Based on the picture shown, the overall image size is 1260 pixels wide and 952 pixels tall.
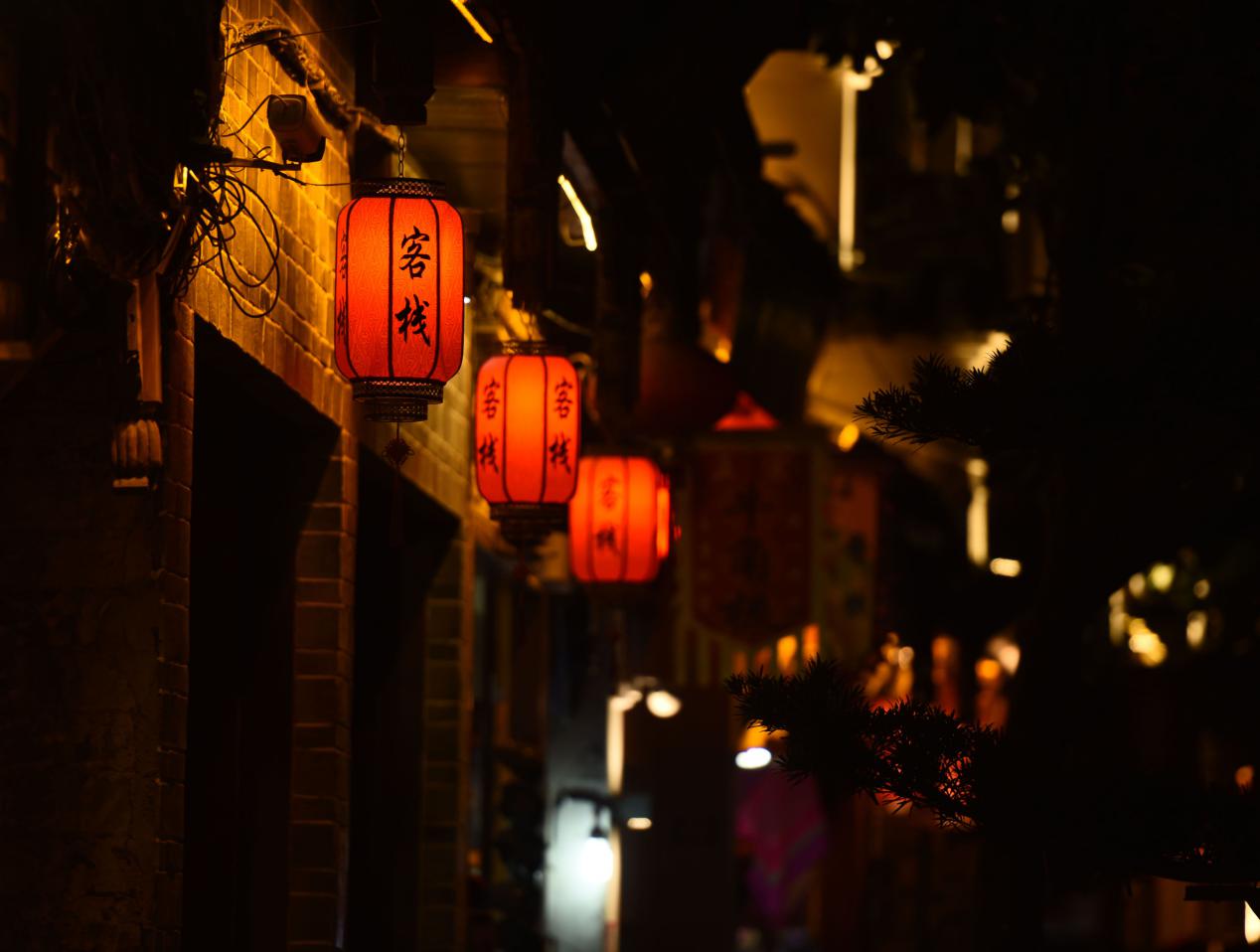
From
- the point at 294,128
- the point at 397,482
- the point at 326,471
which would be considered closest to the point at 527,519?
the point at 326,471

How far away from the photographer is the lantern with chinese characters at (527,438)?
12.4 m

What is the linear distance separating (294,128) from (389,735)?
5.72 meters

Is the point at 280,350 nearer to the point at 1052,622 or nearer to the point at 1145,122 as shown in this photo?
the point at 1052,622

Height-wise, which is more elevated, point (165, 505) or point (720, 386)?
point (720, 386)

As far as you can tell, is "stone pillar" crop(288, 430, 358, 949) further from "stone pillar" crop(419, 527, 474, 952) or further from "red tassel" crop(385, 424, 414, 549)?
"stone pillar" crop(419, 527, 474, 952)

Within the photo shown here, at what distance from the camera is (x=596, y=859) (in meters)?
18.2

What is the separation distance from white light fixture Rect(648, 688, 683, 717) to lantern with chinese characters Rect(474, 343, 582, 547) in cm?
546

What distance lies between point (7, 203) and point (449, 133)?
5.36m

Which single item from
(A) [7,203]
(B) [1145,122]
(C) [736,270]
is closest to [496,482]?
(B) [1145,122]

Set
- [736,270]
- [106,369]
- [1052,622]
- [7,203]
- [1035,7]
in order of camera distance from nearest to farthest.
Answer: [7,203] → [106,369] → [1052,622] → [1035,7] → [736,270]

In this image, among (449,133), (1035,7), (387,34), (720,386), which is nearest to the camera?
(387,34)

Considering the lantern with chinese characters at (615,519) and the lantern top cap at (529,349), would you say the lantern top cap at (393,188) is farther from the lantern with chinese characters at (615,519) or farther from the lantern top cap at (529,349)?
the lantern with chinese characters at (615,519)

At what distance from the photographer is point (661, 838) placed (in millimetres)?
17484

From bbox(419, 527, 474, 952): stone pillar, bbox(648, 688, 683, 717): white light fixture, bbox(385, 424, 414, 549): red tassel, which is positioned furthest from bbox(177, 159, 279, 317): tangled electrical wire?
bbox(648, 688, 683, 717): white light fixture
